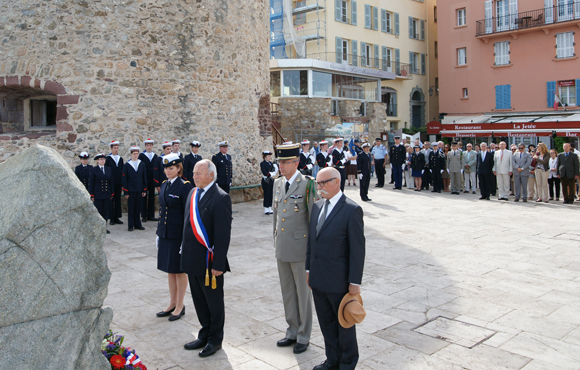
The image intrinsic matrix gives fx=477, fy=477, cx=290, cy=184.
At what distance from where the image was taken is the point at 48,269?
2.73 m

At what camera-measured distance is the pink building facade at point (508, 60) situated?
94.4 ft

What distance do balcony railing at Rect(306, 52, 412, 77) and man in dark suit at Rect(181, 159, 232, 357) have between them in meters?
28.0

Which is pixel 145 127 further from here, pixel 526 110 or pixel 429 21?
pixel 429 21

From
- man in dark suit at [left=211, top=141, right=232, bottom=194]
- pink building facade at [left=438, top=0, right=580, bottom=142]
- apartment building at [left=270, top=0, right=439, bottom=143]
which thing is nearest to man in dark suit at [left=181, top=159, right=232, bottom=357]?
man in dark suit at [left=211, top=141, right=232, bottom=194]

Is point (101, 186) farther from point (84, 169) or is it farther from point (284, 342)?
point (284, 342)

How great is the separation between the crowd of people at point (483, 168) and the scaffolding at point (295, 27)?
1577 cm

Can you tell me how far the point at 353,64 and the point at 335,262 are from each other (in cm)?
3109

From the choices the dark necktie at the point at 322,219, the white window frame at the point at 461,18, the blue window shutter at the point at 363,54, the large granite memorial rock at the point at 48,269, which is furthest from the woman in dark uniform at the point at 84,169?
the white window frame at the point at 461,18

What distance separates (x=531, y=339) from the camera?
14.4 ft

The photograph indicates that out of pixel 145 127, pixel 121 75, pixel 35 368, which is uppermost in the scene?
pixel 121 75

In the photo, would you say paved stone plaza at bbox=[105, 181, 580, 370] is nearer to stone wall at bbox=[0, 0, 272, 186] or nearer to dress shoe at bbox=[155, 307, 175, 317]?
dress shoe at bbox=[155, 307, 175, 317]

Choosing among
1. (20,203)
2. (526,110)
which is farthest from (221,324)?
(526,110)

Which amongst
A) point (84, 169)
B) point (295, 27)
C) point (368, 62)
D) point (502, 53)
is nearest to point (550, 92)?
point (502, 53)

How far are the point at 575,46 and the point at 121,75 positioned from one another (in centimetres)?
2771
